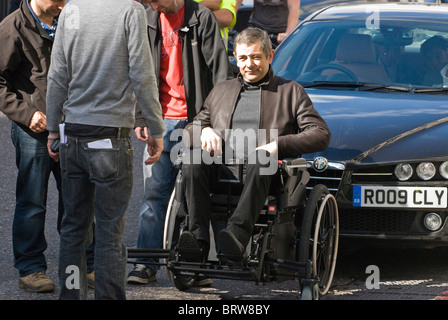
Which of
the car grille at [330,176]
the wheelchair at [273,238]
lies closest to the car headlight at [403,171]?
the car grille at [330,176]

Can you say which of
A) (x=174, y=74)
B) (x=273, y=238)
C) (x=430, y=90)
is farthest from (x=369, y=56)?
(x=273, y=238)

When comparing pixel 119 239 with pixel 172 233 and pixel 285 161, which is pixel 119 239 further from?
pixel 285 161

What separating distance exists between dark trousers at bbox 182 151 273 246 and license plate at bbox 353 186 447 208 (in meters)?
1.10

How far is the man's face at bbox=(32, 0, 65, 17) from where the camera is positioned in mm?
6188

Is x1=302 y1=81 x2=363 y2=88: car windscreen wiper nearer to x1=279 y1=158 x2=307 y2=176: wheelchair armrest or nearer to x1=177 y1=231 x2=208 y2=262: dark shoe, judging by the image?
x1=279 y1=158 x2=307 y2=176: wheelchair armrest

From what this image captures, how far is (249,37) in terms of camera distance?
5980 mm

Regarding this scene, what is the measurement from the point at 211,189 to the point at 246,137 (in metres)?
0.36

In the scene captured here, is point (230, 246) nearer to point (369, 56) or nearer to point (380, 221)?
point (380, 221)

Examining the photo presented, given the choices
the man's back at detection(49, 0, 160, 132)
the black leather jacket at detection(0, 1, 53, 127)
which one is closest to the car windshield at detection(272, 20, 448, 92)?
the black leather jacket at detection(0, 1, 53, 127)

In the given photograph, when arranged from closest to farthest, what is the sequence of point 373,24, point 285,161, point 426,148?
point 285,161, point 426,148, point 373,24

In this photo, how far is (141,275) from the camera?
21.6 feet

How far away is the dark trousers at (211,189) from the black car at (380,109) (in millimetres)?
1057

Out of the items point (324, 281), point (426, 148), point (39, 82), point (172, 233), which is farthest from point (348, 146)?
point (39, 82)

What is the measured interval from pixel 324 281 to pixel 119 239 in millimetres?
1477
